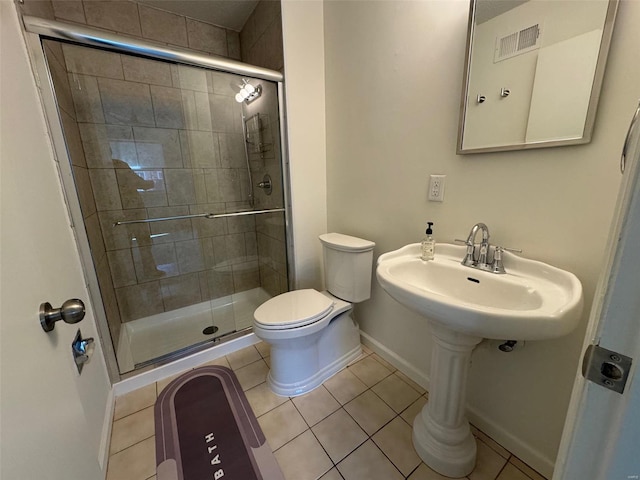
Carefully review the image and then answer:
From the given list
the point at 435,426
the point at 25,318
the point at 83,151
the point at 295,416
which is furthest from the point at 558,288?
the point at 83,151

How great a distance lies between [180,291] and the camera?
217cm

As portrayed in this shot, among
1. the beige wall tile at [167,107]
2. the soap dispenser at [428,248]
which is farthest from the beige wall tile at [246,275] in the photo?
the soap dispenser at [428,248]

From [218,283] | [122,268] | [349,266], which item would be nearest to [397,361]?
[349,266]

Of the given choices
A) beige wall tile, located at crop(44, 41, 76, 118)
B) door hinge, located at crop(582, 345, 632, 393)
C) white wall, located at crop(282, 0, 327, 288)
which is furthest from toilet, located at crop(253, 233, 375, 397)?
beige wall tile, located at crop(44, 41, 76, 118)

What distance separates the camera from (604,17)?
75 cm

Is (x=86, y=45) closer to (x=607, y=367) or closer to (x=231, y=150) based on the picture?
(x=231, y=150)

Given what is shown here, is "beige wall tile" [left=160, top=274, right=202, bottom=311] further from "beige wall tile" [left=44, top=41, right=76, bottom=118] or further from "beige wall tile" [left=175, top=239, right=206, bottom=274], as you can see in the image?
"beige wall tile" [left=44, top=41, right=76, bottom=118]

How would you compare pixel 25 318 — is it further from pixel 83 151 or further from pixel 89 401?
pixel 83 151

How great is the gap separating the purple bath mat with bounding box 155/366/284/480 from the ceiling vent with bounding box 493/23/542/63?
5.94 feet

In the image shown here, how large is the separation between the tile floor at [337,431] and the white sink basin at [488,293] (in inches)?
27.5

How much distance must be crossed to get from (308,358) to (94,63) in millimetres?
2165

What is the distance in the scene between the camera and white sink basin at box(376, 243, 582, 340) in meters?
0.69

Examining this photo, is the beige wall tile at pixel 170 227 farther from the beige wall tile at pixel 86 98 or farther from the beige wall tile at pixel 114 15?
the beige wall tile at pixel 114 15

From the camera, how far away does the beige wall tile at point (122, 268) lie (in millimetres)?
1848
